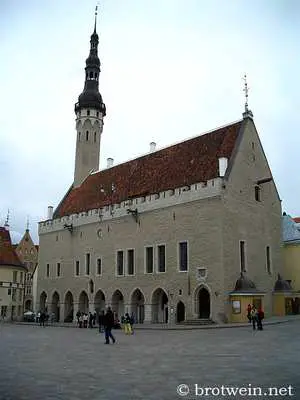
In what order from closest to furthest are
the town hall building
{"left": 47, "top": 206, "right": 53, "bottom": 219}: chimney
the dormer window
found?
the town hall building < the dormer window < {"left": 47, "top": 206, "right": 53, "bottom": 219}: chimney

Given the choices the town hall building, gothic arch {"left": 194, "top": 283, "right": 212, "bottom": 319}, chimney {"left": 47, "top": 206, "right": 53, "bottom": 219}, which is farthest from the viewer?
chimney {"left": 47, "top": 206, "right": 53, "bottom": 219}

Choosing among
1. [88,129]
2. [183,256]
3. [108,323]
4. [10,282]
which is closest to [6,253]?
[10,282]

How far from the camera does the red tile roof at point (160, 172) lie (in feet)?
120

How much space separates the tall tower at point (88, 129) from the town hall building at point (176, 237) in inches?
194

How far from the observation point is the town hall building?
108 feet

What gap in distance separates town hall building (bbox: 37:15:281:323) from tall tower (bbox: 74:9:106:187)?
194 inches

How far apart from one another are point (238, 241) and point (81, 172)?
24236mm

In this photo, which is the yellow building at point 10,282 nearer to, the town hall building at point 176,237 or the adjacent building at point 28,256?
the adjacent building at point 28,256

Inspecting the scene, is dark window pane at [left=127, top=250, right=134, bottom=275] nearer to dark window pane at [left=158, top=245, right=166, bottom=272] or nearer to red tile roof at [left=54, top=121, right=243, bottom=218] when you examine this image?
dark window pane at [left=158, top=245, right=166, bottom=272]

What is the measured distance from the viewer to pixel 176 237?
1391 inches

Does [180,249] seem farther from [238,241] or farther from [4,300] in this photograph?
[4,300]

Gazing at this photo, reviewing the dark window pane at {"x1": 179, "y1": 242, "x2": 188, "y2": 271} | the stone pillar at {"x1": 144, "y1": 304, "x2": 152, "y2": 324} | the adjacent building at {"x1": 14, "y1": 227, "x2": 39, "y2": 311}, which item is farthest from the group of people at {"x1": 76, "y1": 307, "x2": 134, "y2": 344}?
the adjacent building at {"x1": 14, "y1": 227, "x2": 39, "y2": 311}

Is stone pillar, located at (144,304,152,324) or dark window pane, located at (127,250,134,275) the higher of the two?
dark window pane, located at (127,250,134,275)

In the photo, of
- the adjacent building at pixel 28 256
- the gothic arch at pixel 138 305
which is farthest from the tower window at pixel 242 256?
the adjacent building at pixel 28 256
